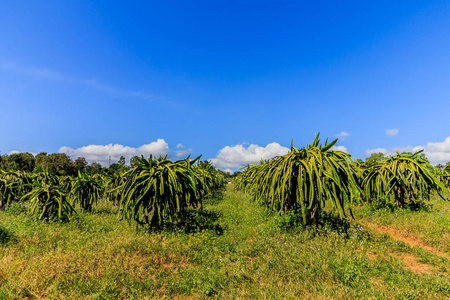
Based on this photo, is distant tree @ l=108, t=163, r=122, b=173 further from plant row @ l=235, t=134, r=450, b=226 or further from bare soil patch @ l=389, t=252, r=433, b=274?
bare soil patch @ l=389, t=252, r=433, b=274

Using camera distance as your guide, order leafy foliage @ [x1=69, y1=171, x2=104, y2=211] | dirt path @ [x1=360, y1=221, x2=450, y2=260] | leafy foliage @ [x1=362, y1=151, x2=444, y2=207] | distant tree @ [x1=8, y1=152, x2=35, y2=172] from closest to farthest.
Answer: dirt path @ [x1=360, y1=221, x2=450, y2=260] < leafy foliage @ [x1=362, y1=151, x2=444, y2=207] < leafy foliage @ [x1=69, y1=171, x2=104, y2=211] < distant tree @ [x1=8, y1=152, x2=35, y2=172]

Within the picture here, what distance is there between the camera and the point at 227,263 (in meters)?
6.37

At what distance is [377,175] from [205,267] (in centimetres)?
1177

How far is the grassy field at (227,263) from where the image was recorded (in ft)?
15.9

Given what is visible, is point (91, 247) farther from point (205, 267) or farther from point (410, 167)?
point (410, 167)

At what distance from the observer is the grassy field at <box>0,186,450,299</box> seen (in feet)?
15.9

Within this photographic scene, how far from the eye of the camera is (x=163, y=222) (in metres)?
9.27

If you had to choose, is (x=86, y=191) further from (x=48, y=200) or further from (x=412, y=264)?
(x=412, y=264)

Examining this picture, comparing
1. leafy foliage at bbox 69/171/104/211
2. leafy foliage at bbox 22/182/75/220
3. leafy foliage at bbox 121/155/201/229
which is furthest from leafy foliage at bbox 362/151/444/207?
leafy foliage at bbox 69/171/104/211

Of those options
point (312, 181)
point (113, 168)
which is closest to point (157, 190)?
point (312, 181)

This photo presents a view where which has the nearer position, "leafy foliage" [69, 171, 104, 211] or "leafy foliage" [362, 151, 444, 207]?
"leafy foliage" [362, 151, 444, 207]

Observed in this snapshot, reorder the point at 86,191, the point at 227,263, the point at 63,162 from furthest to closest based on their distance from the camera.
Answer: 1. the point at 63,162
2. the point at 86,191
3. the point at 227,263

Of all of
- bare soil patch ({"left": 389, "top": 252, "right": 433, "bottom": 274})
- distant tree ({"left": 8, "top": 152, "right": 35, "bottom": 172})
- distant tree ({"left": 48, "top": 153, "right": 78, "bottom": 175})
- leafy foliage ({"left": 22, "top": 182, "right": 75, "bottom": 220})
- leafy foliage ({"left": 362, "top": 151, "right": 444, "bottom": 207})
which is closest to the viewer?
bare soil patch ({"left": 389, "top": 252, "right": 433, "bottom": 274})

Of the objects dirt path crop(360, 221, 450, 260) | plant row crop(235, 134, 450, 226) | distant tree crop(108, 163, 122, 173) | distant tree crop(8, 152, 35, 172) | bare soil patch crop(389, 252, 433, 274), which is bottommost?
Result: bare soil patch crop(389, 252, 433, 274)
